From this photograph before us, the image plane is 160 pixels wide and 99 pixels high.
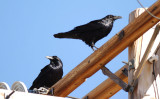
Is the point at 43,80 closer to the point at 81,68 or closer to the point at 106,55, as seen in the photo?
the point at 81,68

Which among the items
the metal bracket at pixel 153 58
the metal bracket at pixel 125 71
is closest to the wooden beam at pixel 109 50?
the metal bracket at pixel 153 58

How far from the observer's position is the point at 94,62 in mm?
5285

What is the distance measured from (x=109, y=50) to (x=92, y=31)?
2.46 m

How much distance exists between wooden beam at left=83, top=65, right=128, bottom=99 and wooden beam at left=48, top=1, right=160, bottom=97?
298mm

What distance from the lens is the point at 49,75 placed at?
8125 millimetres

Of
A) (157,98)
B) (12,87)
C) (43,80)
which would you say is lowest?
(157,98)

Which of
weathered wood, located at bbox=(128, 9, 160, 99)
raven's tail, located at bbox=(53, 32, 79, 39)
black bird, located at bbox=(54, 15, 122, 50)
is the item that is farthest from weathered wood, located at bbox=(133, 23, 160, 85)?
raven's tail, located at bbox=(53, 32, 79, 39)

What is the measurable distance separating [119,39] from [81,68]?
31.5 inches

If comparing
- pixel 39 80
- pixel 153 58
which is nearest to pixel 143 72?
pixel 153 58

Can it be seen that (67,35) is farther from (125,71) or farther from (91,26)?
(125,71)

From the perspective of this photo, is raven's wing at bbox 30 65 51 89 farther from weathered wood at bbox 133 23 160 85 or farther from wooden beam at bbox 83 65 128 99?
weathered wood at bbox 133 23 160 85

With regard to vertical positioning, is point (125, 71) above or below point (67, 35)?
Answer: below

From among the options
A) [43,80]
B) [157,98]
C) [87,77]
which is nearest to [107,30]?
[43,80]

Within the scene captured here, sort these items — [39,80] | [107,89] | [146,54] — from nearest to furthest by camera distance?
[146,54], [107,89], [39,80]
